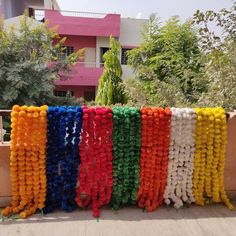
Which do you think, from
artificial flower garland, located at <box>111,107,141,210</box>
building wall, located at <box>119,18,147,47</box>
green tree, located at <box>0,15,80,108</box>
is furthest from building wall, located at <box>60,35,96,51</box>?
artificial flower garland, located at <box>111,107,141,210</box>

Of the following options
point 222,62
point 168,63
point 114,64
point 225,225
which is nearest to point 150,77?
point 168,63

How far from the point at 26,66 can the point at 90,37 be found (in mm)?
7286

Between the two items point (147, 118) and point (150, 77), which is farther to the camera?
point (150, 77)

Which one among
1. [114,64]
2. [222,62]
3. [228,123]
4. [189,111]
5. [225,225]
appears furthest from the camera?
[114,64]

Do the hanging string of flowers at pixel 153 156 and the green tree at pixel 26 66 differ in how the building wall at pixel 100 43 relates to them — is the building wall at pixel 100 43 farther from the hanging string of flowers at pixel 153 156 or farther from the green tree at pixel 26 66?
the hanging string of flowers at pixel 153 156

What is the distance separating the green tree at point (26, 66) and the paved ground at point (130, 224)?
5305 millimetres

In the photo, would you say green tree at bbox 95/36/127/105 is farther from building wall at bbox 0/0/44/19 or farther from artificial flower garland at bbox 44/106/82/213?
building wall at bbox 0/0/44/19

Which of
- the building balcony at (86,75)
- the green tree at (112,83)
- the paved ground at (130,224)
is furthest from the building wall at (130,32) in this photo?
the paved ground at (130,224)

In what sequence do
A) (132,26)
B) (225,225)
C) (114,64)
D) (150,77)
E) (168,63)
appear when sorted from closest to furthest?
(225,225)
(150,77)
(168,63)
(114,64)
(132,26)

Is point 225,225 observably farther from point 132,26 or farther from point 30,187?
point 132,26

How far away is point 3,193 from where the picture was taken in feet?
7.90

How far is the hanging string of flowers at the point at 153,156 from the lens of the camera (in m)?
2.38

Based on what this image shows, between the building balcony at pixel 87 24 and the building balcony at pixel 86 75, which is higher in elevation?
the building balcony at pixel 87 24

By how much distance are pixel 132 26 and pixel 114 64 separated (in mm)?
4976
